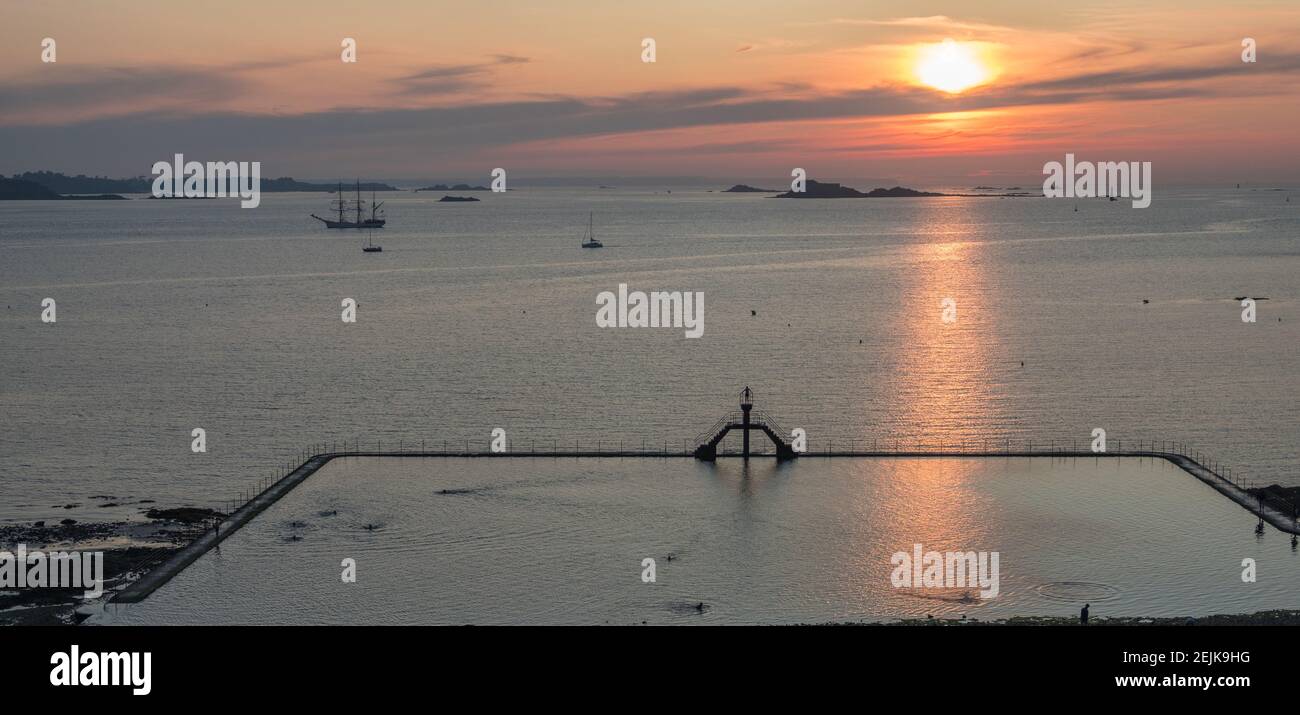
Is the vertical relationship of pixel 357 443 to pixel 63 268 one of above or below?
below

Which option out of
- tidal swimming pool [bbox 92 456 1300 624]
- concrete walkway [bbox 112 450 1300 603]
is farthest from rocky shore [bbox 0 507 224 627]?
tidal swimming pool [bbox 92 456 1300 624]

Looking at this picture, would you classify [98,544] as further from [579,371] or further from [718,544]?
[579,371]

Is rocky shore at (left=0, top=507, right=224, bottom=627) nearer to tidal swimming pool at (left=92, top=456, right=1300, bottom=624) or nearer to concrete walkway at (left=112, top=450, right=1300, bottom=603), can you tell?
concrete walkway at (left=112, top=450, right=1300, bottom=603)

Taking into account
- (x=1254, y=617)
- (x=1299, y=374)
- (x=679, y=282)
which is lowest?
(x=1254, y=617)

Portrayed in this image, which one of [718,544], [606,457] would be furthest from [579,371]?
[718,544]

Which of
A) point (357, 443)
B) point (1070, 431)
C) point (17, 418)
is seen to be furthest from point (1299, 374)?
point (17, 418)

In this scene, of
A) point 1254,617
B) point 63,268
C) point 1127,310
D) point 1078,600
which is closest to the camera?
point 1254,617

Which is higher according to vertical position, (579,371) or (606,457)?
(579,371)

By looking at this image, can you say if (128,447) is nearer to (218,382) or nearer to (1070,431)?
(218,382)
